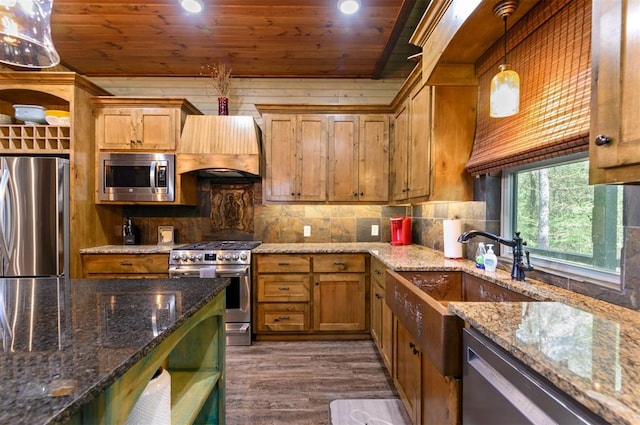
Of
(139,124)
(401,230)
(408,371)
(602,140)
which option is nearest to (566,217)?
(602,140)

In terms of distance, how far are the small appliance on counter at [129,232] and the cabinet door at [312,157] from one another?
1.96 m

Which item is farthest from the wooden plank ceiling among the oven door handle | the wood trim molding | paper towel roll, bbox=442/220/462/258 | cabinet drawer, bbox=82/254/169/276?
the oven door handle

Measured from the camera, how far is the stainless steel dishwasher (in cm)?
68

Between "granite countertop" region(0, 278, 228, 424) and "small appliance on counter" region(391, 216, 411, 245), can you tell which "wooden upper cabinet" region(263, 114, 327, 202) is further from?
"granite countertop" region(0, 278, 228, 424)

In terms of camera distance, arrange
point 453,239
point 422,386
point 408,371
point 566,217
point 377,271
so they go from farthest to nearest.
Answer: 1. point 377,271
2. point 453,239
3. point 408,371
4. point 566,217
5. point 422,386

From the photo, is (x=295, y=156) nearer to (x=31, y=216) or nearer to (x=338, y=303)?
(x=338, y=303)

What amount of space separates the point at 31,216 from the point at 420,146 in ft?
11.3

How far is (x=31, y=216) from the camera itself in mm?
2748

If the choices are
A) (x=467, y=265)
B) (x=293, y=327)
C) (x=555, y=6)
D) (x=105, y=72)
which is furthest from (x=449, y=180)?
(x=105, y=72)

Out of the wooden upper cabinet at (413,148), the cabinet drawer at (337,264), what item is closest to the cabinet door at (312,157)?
the cabinet drawer at (337,264)

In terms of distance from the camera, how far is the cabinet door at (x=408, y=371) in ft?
5.44

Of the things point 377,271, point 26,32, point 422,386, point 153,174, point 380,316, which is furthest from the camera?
point 153,174

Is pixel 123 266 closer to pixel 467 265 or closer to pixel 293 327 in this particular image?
pixel 293 327

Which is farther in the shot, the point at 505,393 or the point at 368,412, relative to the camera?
the point at 368,412
